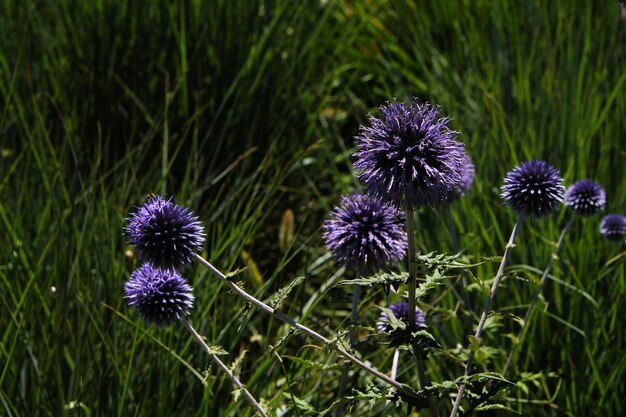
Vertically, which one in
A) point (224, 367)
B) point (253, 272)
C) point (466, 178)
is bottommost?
point (224, 367)

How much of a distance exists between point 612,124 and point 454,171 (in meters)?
2.09

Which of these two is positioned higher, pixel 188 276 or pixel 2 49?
pixel 2 49

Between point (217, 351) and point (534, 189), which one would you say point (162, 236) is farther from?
point (534, 189)

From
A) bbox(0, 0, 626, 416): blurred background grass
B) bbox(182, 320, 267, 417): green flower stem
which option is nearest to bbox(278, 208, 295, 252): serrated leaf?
bbox(0, 0, 626, 416): blurred background grass

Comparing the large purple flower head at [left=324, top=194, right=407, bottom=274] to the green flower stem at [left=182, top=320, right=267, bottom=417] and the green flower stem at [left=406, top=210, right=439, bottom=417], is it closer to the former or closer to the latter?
the green flower stem at [left=406, top=210, right=439, bottom=417]

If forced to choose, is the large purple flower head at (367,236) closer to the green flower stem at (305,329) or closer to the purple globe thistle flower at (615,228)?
the green flower stem at (305,329)

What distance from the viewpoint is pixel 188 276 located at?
307 centimetres

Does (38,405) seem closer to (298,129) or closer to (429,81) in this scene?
(298,129)

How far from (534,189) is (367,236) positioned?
52cm

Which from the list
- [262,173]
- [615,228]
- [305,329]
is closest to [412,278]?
[305,329]

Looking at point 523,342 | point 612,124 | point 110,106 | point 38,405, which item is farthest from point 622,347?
point 110,106

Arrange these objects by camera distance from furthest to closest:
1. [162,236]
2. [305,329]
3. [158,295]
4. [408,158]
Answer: [158,295] < [162,236] < [408,158] < [305,329]

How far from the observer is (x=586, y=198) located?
2.85m

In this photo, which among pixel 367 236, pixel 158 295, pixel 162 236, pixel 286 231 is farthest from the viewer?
pixel 286 231
